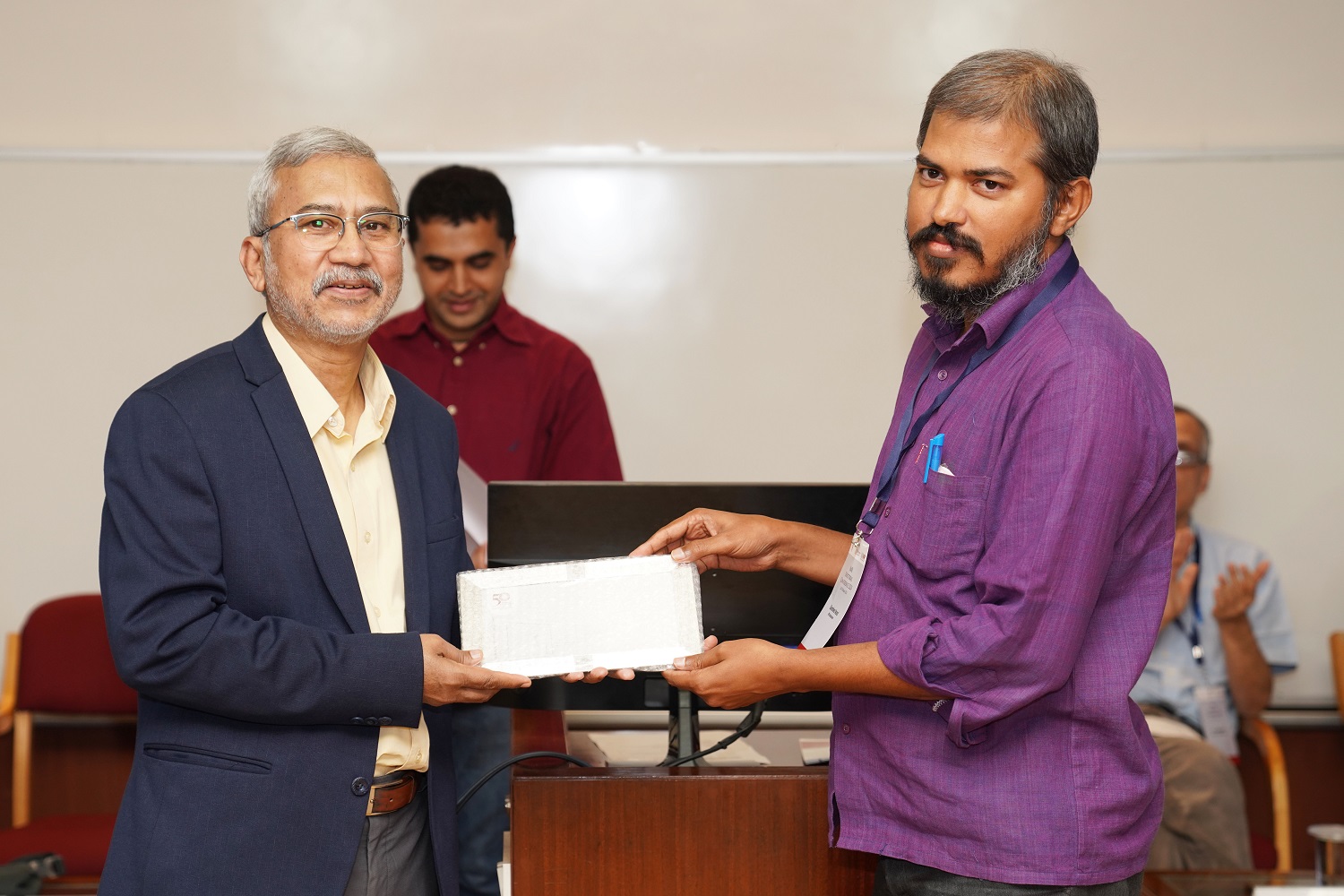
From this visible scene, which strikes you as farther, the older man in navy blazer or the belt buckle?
the belt buckle

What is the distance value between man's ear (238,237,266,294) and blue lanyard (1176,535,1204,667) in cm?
293

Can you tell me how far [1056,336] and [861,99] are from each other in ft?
8.08

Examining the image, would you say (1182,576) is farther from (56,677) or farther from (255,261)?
(56,677)

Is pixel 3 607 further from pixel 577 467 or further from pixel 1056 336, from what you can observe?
pixel 1056 336

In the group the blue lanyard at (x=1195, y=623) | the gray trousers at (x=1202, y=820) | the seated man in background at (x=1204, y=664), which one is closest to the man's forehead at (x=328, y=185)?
the seated man in background at (x=1204, y=664)

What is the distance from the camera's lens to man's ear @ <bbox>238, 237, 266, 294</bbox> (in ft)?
6.39

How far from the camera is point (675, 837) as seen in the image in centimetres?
198

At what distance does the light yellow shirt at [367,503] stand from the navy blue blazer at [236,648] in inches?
2.1

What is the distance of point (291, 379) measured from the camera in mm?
1901

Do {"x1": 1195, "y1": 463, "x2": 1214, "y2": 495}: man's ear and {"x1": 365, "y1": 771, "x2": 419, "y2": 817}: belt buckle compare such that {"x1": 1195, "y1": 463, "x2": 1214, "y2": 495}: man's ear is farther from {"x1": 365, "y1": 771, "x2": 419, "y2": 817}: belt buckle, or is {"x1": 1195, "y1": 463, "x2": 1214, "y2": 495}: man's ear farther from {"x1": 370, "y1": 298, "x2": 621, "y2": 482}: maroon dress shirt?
{"x1": 365, "y1": 771, "x2": 419, "y2": 817}: belt buckle

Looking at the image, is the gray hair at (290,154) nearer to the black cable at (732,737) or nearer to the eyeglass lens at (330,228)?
the eyeglass lens at (330,228)

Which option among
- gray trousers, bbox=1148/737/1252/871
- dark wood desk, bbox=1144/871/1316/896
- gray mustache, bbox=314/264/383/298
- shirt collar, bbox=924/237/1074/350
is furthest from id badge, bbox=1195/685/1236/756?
gray mustache, bbox=314/264/383/298

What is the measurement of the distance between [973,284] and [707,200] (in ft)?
7.30

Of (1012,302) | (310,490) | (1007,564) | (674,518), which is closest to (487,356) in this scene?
(674,518)
